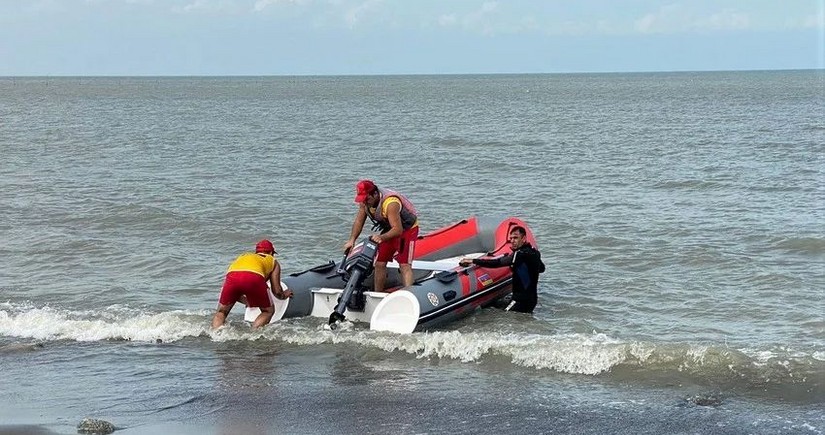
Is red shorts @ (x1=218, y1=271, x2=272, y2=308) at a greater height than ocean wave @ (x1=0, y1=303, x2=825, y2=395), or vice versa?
red shorts @ (x1=218, y1=271, x2=272, y2=308)

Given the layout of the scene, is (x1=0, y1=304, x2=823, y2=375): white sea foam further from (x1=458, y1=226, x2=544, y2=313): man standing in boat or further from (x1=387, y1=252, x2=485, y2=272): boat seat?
(x1=387, y1=252, x2=485, y2=272): boat seat

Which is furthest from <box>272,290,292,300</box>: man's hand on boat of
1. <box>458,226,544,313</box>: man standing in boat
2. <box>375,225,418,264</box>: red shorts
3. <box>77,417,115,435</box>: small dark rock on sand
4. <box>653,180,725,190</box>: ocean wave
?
<box>653,180,725,190</box>: ocean wave

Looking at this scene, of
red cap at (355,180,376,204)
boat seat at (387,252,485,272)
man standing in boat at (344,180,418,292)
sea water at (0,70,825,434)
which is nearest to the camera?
sea water at (0,70,825,434)

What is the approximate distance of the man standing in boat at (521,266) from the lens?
33.2 feet

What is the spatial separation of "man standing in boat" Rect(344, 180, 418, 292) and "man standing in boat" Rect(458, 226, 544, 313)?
79 centimetres

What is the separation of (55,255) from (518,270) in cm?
689

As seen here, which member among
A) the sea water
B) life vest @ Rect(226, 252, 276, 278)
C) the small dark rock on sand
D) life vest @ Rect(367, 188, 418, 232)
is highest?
life vest @ Rect(367, 188, 418, 232)

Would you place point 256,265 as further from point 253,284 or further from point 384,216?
point 384,216

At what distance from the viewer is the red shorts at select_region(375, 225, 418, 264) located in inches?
379

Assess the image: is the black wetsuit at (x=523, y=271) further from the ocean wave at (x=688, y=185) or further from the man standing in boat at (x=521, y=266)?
the ocean wave at (x=688, y=185)

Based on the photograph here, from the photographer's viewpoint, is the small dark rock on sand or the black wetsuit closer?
the small dark rock on sand

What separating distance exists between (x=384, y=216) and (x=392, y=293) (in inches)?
28.3

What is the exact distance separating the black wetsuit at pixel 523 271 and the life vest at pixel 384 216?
3.23 feet

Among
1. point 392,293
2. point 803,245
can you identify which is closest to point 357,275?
point 392,293
